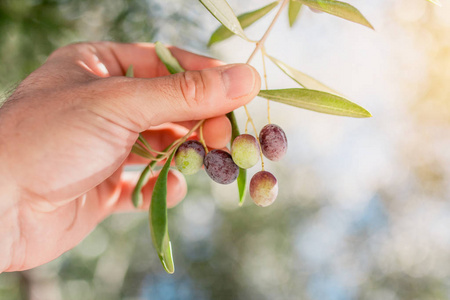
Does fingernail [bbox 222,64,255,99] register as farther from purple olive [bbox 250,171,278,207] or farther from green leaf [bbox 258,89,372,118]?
purple olive [bbox 250,171,278,207]

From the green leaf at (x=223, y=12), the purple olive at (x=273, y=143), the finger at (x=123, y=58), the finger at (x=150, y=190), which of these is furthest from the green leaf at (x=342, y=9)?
the finger at (x=150, y=190)

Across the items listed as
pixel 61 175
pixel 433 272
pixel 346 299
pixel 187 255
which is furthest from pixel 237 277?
pixel 61 175

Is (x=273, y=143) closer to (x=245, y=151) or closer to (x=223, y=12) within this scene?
(x=245, y=151)

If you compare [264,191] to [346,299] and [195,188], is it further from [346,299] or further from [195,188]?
[346,299]

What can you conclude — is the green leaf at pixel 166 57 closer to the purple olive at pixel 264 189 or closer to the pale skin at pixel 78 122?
the pale skin at pixel 78 122

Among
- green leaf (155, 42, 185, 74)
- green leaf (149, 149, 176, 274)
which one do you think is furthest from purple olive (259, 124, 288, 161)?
green leaf (155, 42, 185, 74)
